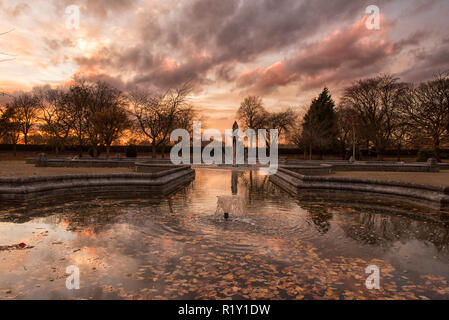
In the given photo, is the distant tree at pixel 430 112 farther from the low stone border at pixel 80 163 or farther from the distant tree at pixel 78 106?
the distant tree at pixel 78 106

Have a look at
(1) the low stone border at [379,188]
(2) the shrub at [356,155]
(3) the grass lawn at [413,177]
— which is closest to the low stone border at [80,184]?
(1) the low stone border at [379,188]

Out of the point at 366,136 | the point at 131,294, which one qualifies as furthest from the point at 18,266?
the point at 366,136

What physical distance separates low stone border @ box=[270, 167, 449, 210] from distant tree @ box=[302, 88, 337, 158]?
34.4 metres

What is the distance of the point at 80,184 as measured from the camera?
45.8 feet

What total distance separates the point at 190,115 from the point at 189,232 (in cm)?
4198

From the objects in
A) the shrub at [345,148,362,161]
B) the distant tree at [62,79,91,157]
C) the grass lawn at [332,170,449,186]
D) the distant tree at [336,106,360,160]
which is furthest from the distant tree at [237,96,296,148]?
the grass lawn at [332,170,449,186]

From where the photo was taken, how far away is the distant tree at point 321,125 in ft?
162

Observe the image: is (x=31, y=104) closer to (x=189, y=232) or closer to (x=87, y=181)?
(x=87, y=181)

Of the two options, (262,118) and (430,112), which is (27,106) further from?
(430,112)

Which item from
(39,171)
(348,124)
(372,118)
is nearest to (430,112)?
(372,118)

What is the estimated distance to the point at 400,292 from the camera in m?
4.20

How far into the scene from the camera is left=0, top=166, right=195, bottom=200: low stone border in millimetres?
11484

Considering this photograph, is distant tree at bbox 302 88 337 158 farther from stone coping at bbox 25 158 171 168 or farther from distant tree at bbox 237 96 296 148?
stone coping at bbox 25 158 171 168

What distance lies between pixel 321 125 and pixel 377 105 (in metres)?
9.62
